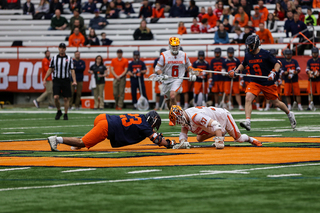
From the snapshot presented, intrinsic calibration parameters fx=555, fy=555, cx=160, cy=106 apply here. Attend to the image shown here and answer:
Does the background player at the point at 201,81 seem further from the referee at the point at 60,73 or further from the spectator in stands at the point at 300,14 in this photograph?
the referee at the point at 60,73

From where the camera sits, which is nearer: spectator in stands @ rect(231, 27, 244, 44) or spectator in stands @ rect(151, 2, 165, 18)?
spectator in stands @ rect(231, 27, 244, 44)

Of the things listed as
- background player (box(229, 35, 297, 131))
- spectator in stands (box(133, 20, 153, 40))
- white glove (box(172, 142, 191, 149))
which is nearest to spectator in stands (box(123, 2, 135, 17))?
spectator in stands (box(133, 20, 153, 40))

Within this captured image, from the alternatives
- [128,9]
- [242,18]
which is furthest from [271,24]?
[128,9]

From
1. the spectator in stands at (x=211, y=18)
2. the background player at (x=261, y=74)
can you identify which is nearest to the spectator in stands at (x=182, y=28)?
the spectator in stands at (x=211, y=18)

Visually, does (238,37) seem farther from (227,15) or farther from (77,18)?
(77,18)

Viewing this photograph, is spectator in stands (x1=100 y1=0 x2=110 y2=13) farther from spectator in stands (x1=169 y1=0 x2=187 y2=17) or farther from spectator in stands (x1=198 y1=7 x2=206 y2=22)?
spectator in stands (x1=198 y1=7 x2=206 y2=22)

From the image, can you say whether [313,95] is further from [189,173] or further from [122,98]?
[189,173]

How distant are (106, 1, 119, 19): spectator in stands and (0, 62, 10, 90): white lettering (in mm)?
5548

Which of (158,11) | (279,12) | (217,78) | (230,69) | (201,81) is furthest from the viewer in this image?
(158,11)

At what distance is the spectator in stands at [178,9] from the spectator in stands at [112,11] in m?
2.89

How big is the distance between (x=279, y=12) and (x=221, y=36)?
2939 mm

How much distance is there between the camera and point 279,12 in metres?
23.5

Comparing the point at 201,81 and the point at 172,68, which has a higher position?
the point at 172,68

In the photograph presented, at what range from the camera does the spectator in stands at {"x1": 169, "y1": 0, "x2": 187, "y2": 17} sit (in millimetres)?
25750
